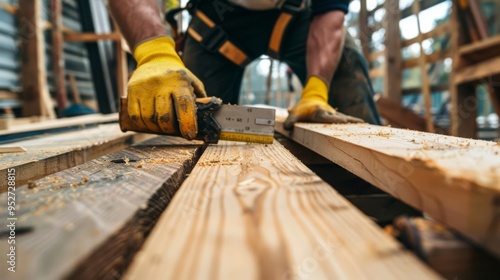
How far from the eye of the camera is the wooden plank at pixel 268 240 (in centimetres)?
47

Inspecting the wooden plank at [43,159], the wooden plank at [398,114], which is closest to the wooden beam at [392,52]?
the wooden plank at [398,114]

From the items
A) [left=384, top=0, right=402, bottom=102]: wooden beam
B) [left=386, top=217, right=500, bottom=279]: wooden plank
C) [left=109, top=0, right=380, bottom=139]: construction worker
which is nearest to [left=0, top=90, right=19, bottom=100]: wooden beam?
[left=109, top=0, right=380, bottom=139]: construction worker

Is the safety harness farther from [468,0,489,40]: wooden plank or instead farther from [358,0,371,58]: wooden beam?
[358,0,371,58]: wooden beam

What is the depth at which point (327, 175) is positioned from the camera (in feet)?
5.65

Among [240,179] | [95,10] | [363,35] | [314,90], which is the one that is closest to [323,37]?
[314,90]

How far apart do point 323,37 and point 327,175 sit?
4.59ft

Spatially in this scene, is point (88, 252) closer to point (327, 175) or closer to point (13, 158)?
point (13, 158)

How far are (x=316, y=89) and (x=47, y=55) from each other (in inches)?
247

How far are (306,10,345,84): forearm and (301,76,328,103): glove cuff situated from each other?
74 mm

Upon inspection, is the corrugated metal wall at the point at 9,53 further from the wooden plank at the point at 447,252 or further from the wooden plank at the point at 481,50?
the wooden plank at the point at 481,50

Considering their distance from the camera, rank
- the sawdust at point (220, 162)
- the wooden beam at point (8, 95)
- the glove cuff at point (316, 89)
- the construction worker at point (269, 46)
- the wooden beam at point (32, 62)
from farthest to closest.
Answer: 1. the wooden beam at point (8, 95)
2. the wooden beam at point (32, 62)
3. the glove cuff at point (316, 89)
4. the construction worker at point (269, 46)
5. the sawdust at point (220, 162)

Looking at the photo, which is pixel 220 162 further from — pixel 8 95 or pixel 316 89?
pixel 8 95

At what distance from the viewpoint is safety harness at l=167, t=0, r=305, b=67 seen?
118 inches

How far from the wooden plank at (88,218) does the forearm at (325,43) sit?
1828mm
